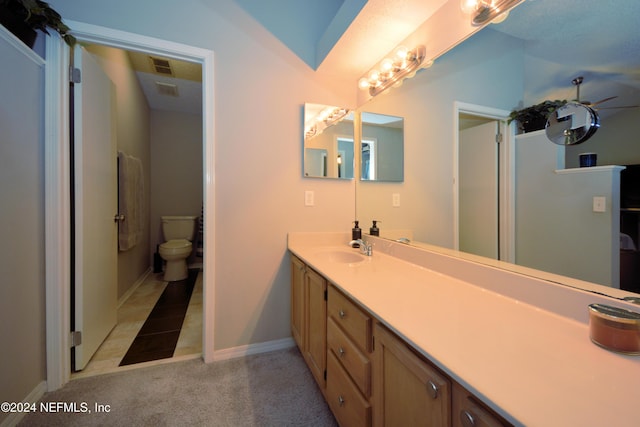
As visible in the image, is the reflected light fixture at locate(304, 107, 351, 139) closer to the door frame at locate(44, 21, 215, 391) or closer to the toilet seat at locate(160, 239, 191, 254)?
the door frame at locate(44, 21, 215, 391)

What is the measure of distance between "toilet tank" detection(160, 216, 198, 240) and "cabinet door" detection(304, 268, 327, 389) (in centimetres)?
319

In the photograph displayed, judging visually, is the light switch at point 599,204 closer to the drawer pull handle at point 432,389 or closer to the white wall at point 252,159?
the drawer pull handle at point 432,389

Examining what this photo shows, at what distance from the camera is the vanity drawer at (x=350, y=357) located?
92 cm

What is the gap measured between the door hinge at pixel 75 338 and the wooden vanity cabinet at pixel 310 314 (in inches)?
53.6

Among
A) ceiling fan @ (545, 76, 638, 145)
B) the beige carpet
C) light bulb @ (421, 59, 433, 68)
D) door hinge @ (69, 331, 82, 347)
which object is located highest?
light bulb @ (421, 59, 433, 68)

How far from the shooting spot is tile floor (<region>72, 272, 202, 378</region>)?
175 centimetres

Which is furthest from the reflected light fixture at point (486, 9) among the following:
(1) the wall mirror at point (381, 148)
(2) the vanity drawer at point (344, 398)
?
(2) the vanity drawer at point (344, 398)

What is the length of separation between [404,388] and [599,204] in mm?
778

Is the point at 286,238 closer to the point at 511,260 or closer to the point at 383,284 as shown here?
the point at 383,284

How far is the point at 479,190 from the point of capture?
3.92ft

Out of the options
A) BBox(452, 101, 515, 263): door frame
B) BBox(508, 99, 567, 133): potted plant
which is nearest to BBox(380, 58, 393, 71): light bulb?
BBox(452, 101, 515, 263): door frame

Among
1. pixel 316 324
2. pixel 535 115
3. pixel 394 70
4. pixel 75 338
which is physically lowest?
pixel 75 338

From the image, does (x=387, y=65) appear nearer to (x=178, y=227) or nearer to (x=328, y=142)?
(x=328, y=142)

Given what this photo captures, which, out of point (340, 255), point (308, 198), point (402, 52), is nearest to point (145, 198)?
point (308, 198)
